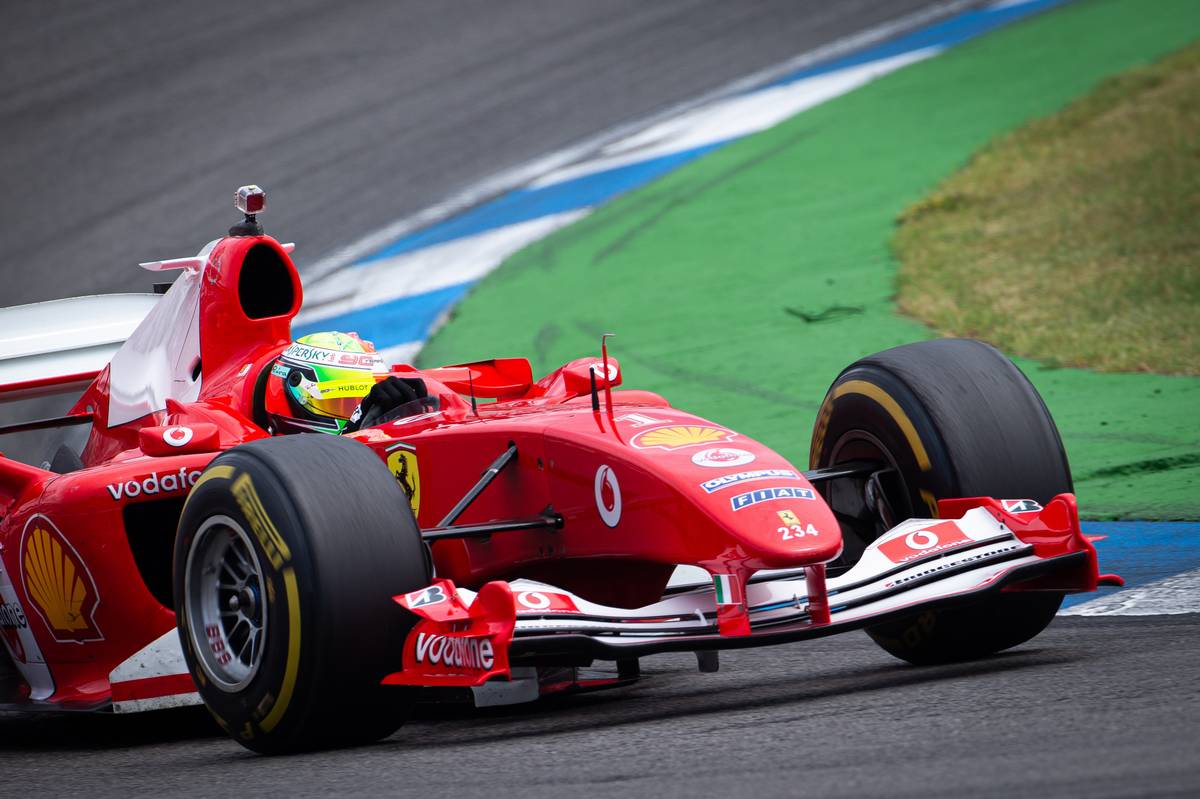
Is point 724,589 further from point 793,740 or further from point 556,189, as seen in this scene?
point 556,189

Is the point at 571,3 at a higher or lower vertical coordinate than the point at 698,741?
higher

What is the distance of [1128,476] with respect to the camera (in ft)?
25.0

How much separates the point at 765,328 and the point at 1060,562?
585cm

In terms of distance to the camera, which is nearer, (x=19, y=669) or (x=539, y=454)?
(x=539, y=454)

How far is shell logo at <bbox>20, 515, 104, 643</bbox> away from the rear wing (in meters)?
1.61

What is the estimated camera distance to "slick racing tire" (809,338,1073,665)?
5.38m

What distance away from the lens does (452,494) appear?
5586 mm

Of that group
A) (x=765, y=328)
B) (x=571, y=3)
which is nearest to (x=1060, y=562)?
(x=765, y=328)

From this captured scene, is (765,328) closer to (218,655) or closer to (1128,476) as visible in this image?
(1128,476)

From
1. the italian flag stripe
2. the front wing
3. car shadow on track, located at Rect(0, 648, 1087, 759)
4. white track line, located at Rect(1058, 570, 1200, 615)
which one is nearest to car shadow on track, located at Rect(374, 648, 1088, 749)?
car shadow on track, located at Rect(0, 648, 1087, 759)

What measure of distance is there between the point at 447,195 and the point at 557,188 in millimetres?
1058

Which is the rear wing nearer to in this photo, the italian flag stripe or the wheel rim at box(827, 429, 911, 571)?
the wheel rim at box(827, 429, 911, 571)

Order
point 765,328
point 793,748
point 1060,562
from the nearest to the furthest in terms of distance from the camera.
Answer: point 793,748
point 1060,562
point 765,328

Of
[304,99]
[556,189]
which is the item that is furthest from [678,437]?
[304,99]
